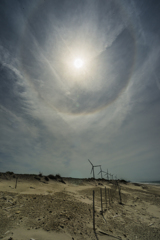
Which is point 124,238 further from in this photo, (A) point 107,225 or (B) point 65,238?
(B) point 65,238

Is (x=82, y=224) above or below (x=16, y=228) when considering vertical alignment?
below

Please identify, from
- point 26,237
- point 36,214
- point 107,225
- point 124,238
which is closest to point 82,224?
point 107,225

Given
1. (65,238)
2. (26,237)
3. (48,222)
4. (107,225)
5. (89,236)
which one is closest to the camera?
(26,237)

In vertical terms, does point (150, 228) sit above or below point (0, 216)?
below

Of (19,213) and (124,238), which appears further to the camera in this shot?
(19,213)

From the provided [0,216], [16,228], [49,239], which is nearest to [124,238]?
[49,239]

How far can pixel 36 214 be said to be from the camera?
1067 cm

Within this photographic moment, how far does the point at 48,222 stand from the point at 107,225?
19.0ft

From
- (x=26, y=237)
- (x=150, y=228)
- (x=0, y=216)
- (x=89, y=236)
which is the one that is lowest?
(x=150, y=228)

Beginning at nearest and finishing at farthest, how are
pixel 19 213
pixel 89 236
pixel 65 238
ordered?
pixel 65 238
pixel 89 236
pixel 19 213

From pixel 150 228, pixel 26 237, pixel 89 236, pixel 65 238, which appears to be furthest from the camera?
pixel 150 228

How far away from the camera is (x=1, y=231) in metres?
7.57

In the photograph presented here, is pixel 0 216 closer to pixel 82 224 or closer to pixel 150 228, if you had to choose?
pixel 82 224

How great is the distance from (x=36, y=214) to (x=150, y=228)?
38.0 feet
